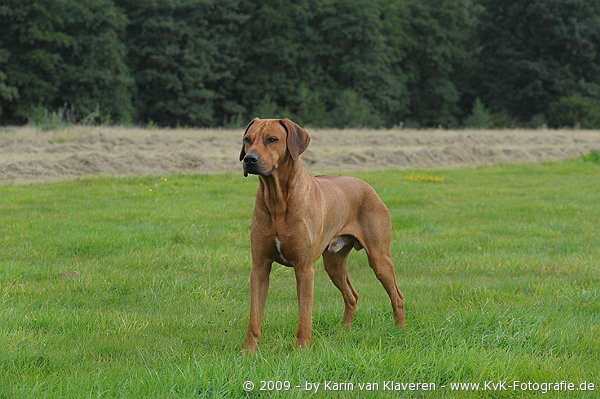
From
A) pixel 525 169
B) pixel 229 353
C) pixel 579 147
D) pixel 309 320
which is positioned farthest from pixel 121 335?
pixel 579 147

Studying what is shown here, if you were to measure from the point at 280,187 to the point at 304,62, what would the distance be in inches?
2367

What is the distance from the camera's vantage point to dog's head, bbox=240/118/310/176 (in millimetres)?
5223

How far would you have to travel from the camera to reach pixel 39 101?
1890 inches

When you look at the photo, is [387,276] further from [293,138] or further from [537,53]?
[537,53]

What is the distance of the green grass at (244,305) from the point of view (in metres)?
4.86

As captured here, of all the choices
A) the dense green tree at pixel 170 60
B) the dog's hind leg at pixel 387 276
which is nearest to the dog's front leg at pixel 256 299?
the dog's hind leg at pixel 387 276

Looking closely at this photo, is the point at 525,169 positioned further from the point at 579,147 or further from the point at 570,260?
the point at 570,260

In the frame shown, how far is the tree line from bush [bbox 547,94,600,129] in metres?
0.13

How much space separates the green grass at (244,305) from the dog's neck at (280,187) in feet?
3.49

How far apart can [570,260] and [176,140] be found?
20546mm

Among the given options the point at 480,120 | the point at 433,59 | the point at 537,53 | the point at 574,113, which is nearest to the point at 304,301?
the point at 480,120

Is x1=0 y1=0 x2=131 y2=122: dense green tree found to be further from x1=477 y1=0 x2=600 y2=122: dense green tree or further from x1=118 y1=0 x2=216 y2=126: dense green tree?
x1=477 y1=0 x2=600 y2=122: dense green tree

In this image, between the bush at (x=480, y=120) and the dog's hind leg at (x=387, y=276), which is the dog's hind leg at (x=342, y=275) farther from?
the bush at (x=480, y=120)

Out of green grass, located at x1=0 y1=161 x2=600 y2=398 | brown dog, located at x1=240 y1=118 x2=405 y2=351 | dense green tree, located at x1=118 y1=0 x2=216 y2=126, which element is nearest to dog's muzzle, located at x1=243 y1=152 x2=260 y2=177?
brown dog, located at x1=240 y1=118 x2=405 y2=351
